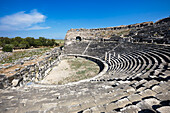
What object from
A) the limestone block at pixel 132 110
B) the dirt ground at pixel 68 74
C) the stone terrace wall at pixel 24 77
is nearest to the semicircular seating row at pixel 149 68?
the limestone block at pixel 132 110

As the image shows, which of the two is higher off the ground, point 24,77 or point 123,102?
point 123,102

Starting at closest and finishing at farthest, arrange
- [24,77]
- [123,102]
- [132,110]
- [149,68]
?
[132,110]
[123,102]
[149,68]
[24,77]

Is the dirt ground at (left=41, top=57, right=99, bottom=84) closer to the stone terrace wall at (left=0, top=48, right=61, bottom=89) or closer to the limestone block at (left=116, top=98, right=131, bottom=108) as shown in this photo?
the stone terrace wall at (left=0, top=48, right=61, bottom=89)

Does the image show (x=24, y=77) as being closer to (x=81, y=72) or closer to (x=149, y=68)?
(x=81, y=72)

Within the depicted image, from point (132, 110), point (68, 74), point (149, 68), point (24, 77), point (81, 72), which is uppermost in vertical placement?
point (132, 110)

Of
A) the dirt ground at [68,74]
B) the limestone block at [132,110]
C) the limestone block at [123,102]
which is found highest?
the limestone block at [132,110]

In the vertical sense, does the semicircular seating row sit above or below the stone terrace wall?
above

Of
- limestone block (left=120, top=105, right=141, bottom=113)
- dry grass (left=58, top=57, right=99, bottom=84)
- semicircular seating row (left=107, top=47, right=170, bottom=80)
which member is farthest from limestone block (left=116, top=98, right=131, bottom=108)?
dry grass (left=58, top=57, right=99, bottom=84)

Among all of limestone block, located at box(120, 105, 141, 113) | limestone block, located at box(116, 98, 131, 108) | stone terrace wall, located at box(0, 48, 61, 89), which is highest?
limestone block, located at box(120, 105, 141, 113)

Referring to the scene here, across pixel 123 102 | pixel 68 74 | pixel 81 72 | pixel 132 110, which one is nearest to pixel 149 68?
pixel 123 102

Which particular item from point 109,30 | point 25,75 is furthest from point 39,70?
point 109,30

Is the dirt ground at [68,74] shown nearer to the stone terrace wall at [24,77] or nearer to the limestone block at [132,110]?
the stone terrace wall at [24,77]

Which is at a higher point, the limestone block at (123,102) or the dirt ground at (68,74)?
the limestone block at (123,102)

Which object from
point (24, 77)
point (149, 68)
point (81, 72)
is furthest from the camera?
point (81, 72)
